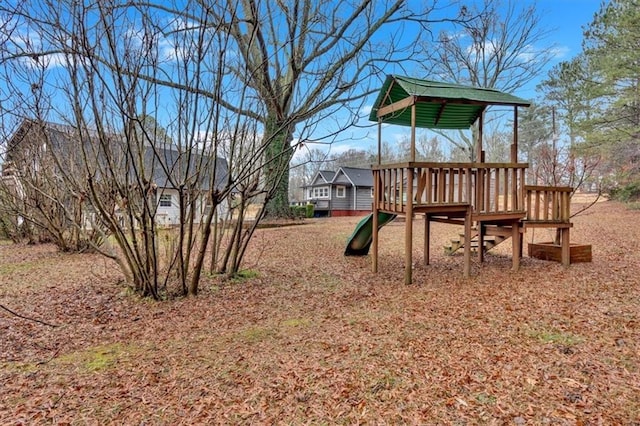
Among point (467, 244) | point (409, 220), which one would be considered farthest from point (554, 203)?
point (409, 220)

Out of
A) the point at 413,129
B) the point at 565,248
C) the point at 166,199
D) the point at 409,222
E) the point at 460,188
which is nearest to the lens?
the point at 409,222

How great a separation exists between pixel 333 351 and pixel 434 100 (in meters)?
3.92

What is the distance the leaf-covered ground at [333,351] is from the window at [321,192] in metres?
24.4

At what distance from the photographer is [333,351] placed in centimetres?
304

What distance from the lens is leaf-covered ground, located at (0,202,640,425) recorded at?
2.25 metres

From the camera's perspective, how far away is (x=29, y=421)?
85.0 inches

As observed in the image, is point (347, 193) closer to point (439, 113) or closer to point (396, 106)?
point (439, 113)

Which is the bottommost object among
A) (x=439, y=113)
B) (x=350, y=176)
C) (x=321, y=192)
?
(x=321, y=192)

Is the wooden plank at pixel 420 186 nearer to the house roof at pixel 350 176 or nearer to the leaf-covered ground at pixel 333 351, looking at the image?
the leaf-covered ground at pixel 333 351

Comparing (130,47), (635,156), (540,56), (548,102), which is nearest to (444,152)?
(548,102)

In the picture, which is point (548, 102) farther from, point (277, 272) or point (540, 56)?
point (277, 272)

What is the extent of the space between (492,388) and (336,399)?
→ 3.50ft

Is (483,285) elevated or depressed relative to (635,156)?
depressed

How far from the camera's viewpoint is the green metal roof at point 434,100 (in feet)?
17.2
